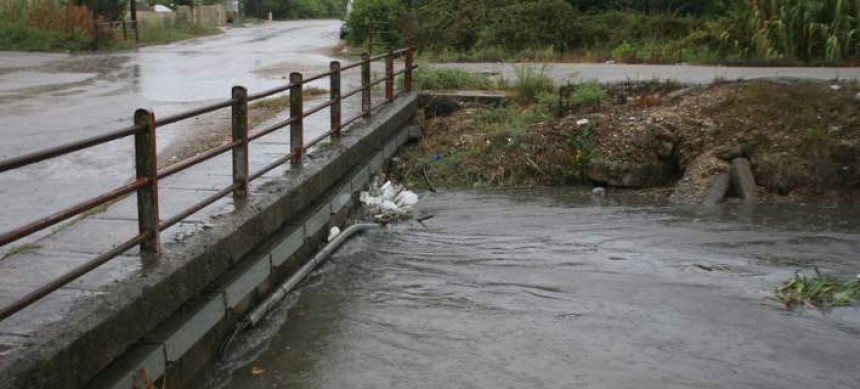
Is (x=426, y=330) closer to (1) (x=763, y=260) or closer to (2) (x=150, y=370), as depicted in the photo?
(2) (x=150, y=370)

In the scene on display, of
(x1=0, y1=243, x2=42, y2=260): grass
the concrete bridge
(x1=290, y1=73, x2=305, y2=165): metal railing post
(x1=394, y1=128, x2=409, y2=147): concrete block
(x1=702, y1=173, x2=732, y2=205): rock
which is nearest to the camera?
the concrete bridge

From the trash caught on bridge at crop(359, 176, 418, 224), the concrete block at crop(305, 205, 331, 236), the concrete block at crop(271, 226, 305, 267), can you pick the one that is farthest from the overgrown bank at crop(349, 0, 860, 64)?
the concrete block at crop(271, 226, 305, 267)

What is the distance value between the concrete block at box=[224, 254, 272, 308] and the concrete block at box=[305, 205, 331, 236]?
1133 mm

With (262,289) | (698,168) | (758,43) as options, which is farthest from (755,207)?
(758,43)

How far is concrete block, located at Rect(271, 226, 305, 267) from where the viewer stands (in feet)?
24.3

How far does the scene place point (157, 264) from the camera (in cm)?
550

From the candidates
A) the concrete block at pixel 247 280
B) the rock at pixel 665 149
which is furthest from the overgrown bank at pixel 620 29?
the concrete block at pixel 247 280

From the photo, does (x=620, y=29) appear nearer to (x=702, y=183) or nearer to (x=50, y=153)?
(x=702, y=183)

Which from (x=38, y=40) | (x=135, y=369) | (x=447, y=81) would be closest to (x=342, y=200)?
(x=135, y=369)

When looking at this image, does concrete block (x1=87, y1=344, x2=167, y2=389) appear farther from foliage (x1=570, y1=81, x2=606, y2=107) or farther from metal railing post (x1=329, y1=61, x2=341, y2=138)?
foliage (x1=570, y1=81, x2=606, y2=107)

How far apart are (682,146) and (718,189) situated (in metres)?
1.14

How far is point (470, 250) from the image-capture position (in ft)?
29.6

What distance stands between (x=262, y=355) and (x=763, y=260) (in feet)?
16.5

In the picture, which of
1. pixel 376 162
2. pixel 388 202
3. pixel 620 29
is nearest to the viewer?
pixel 388 202
